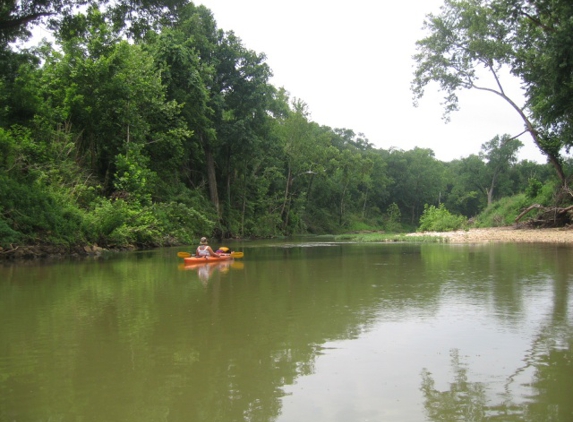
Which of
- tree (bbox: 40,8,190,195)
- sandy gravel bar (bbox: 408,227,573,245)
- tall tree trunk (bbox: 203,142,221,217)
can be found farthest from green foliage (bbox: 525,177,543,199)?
tree (bbox: 40,8,190,195)

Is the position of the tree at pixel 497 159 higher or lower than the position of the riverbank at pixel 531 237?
higher

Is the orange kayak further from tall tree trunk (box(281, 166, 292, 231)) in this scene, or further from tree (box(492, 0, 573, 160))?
tall tree trunk (box(281, 166, 292, 231))

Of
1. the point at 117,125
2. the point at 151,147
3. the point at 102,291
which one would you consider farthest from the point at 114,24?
the point at 151,147

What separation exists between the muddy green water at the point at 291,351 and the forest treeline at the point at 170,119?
8.29m

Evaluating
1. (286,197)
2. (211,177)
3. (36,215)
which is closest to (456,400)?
(36,215)

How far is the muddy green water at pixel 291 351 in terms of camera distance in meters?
3.65

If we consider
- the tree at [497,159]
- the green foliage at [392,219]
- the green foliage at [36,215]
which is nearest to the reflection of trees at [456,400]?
the green foliage at [36,215]

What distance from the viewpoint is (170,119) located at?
3031 cm

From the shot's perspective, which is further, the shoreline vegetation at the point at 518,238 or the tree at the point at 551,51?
the shoreline vegetation at the point at 518,238

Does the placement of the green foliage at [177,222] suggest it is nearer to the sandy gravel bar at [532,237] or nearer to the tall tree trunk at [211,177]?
the tall tree trunk at [211,177]

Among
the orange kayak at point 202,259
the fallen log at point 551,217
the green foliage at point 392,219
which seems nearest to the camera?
the orange kayak at point 202,259

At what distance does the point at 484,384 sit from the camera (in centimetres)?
402

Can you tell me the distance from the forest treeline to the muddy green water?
829 cm

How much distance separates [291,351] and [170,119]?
89.2 ft
